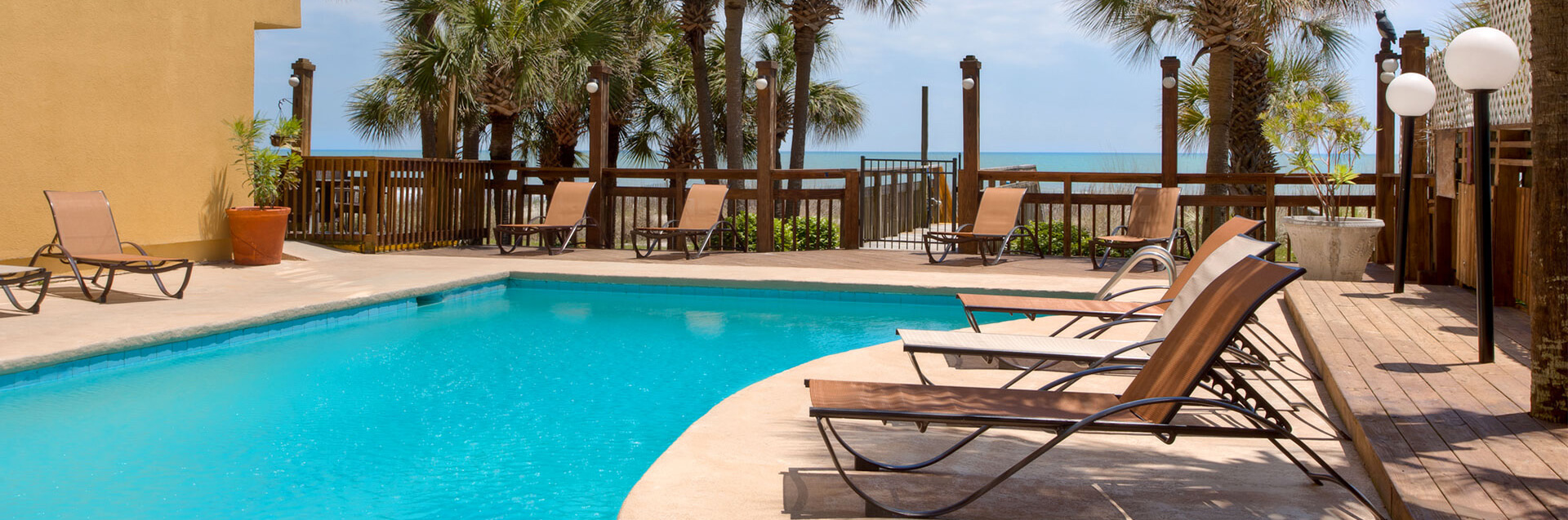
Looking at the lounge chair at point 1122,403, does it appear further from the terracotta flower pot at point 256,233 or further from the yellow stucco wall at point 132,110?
the terracotta flower pot at point 256,233

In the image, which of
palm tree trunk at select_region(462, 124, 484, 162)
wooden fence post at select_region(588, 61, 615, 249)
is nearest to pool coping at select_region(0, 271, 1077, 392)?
wooden fence post at select_region(588, 61, 615, 249)

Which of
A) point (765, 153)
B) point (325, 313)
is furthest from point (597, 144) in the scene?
point (325, 313)

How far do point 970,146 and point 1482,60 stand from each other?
22.7ft

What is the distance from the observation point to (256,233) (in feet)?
31.5

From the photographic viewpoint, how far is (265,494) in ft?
12.2

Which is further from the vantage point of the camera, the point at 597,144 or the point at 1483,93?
the point at 597,144

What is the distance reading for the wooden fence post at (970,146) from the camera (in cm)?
1091

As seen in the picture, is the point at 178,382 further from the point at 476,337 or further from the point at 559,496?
the point at 559,496

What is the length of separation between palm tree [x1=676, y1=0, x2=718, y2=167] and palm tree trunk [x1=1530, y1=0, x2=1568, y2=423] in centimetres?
1502

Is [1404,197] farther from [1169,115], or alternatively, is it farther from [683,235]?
[683,235]

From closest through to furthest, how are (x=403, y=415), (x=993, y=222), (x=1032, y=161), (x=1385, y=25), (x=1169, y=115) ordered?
1. (x=403, y=415)
2. (x=1385, y=25)
3. (x=993, y=222)
4. (x=1169, y=115)
5. (x=1032, y=161)

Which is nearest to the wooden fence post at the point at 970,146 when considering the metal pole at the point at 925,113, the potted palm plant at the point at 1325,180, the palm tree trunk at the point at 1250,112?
the potted palm plant at the point at 1325,180

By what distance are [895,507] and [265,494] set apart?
7.09ft

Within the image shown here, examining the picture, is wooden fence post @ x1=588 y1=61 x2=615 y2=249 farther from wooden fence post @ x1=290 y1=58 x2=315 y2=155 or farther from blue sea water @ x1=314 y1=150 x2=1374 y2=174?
blue sea water @ x1=314 y1=150 x2=1374 y2=174
